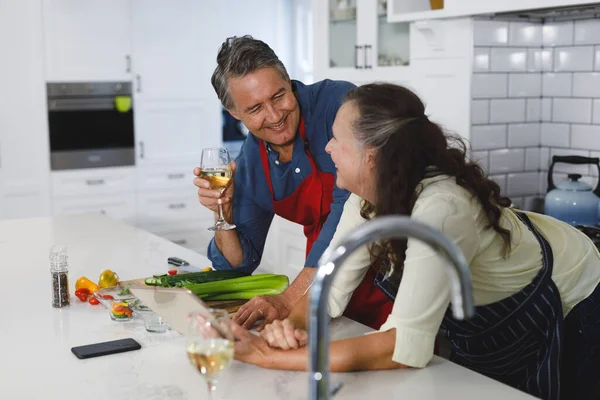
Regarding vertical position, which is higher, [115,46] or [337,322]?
[115,46]

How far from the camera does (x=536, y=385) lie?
1.92 m

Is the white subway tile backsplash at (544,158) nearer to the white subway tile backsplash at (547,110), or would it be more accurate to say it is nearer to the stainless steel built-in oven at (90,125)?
the white subway tile backsplash at (547,110)

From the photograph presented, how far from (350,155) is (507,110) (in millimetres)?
2085

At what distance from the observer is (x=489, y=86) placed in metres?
3.58

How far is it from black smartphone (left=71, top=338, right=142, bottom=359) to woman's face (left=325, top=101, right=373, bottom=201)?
0.64m

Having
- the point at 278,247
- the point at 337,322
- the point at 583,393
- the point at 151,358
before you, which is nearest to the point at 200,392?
the point at 151,358

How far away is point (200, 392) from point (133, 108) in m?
4.31

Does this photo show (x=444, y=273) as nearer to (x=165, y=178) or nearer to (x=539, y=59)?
(x=539, y=59)

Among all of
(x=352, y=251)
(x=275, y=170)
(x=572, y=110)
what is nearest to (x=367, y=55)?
(x=572, y=110)

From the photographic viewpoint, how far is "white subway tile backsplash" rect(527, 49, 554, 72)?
3.69 metres

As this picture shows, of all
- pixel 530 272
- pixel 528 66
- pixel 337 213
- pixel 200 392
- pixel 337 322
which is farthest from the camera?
pixel 528 66

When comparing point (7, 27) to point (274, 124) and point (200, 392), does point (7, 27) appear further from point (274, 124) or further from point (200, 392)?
point (200, 392)

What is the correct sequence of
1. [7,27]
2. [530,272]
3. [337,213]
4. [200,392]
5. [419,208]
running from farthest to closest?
[7,27] < [337,213] < [530,272] < [419,208] < [200,392]

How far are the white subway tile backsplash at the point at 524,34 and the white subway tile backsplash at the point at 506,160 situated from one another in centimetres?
51
